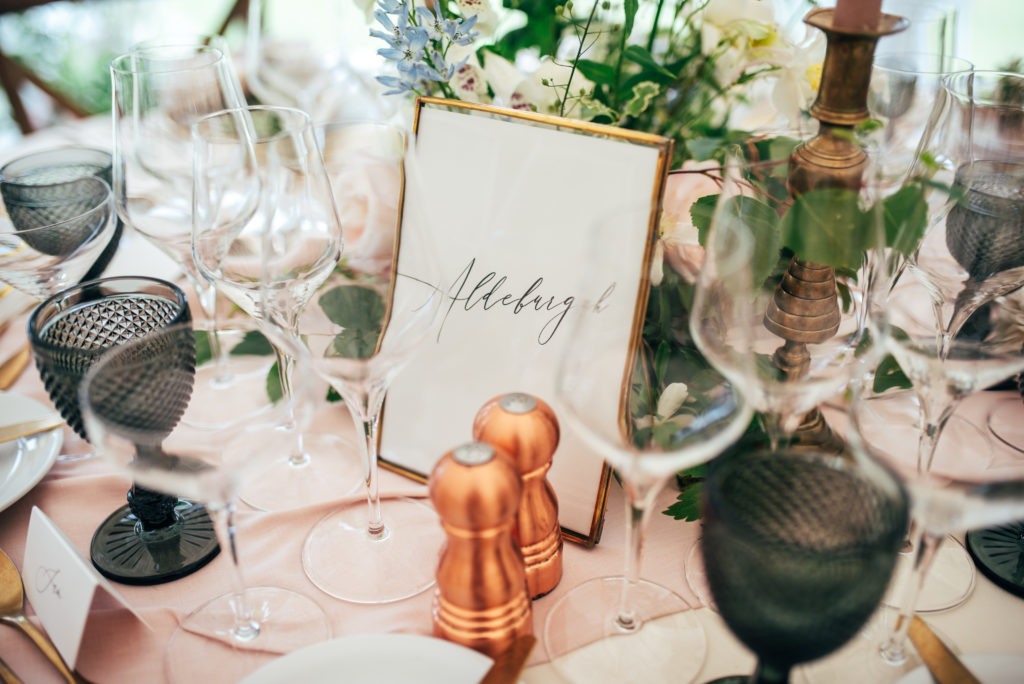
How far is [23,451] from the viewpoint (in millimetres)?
733

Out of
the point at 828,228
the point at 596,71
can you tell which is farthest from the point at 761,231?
the point at 596,71

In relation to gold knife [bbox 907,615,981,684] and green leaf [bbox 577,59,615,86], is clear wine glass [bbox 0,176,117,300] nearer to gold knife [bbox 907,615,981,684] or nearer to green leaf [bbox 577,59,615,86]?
green leaf [bbox 577,59,615,86]

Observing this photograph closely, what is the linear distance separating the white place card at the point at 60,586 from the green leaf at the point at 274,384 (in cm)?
22

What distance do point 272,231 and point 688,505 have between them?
0.43m

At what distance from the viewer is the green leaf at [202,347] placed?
0.62 metres

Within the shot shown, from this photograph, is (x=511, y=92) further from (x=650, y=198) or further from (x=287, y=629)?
(x=287, y=629)

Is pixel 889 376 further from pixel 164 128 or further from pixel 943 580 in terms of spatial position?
pixel 164 128

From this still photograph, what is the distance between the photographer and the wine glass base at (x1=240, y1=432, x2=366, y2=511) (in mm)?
736

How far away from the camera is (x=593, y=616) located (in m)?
0.61

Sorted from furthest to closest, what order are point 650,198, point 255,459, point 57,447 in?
point 57,447
point 650,198
point 255,459

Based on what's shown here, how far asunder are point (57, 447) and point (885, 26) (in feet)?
2.62

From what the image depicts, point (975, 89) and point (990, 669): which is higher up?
point (975, 89)

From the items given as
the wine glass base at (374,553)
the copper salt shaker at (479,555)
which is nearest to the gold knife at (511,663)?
the copper salt shaker at (479,555)

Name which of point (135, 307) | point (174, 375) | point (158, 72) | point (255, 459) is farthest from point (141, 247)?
point (255, 459)
